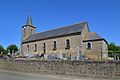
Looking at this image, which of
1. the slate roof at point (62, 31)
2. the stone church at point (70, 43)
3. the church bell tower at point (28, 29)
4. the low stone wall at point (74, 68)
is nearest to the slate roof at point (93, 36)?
the stone church at point (70, 43)

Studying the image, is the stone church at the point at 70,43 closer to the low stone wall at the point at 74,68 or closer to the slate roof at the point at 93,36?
the slate roof at the point at 93,36

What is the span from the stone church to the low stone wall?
12609 millimetres

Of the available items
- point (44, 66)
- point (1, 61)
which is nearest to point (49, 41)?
point (1, 61)

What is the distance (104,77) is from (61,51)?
26.7m

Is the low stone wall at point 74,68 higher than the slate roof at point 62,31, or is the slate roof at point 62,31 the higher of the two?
the slate roof at point 62,31

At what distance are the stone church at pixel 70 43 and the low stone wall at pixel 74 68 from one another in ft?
41.4

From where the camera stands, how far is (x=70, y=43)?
158 ft

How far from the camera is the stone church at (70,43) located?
4338 cm

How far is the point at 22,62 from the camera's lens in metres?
34.6

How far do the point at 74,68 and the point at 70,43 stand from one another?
851 inches

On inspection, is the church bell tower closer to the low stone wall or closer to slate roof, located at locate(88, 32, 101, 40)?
slate roof, located at locate(88, 32, 101, 40)

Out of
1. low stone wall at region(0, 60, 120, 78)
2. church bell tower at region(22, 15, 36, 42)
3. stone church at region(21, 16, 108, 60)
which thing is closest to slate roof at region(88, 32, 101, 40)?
stone church at region(21, 16, 108, 60)

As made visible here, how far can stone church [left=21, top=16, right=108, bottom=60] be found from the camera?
43.4 meters

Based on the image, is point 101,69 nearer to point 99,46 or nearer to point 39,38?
point 99,46
